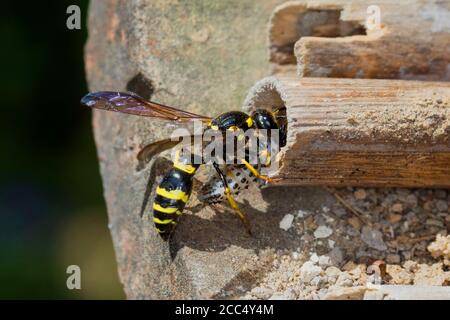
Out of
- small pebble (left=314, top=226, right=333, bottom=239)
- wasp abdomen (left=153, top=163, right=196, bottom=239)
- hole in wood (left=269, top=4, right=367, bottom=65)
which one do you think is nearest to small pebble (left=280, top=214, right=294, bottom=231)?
small pebble (left=314, top=226, right=333, bottom=239)

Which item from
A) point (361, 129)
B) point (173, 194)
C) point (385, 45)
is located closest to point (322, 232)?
point (361, 129)

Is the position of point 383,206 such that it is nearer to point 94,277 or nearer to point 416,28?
point 416,28

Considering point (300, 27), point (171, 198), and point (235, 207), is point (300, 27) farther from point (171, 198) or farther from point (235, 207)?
point (171, 198)

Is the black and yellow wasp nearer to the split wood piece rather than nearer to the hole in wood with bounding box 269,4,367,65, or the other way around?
the split wood piece

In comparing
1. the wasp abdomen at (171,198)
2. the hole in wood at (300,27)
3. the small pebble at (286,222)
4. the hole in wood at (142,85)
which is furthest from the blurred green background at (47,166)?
the small pebble at (286,222)

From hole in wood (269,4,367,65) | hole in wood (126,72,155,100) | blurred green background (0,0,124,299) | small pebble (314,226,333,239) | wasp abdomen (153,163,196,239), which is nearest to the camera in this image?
wasp abdomen (153,163,196,239)
